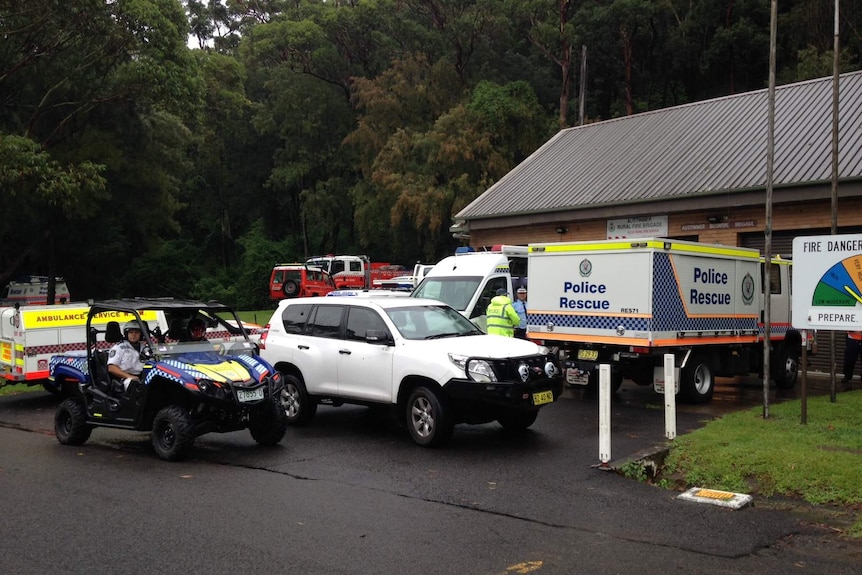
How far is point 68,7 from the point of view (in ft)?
81.5

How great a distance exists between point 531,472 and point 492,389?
47.2 inches

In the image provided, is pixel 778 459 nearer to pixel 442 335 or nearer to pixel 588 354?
pixel 442 335

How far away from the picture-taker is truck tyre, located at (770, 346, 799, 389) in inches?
595

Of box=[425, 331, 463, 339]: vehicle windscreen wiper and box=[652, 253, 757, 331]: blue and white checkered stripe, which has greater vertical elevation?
box=[652, 253, 757, 331]: blue and white checkered stripe

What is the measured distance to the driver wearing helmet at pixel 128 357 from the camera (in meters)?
9.68

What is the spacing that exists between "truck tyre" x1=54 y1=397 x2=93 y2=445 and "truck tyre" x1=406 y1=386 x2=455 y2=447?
416 cm

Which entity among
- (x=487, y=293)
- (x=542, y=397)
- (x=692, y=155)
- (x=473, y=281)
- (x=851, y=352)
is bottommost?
(x=542, y=397)

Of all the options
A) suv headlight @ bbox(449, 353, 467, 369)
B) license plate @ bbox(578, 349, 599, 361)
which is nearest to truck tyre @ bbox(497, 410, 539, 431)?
suv headlight @ bbox(449, 353, 467, 369)

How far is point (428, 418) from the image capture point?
9.70 meters

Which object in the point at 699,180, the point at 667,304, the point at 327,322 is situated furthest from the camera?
the point at 699,180

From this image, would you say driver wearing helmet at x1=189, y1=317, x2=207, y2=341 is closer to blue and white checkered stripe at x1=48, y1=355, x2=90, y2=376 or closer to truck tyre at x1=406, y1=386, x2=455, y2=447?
blue and white checkered stripe at x1=48, y1=355, x2=90, y2=376

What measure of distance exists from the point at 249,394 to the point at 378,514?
9.37 feet

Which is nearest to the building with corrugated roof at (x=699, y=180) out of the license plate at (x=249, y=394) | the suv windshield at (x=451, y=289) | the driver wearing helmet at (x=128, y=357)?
the suv windshield at (x=451, y=289)

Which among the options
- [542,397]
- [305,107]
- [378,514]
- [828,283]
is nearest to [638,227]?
[828,283]
